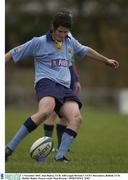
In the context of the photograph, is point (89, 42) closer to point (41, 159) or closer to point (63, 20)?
point (41, 159)

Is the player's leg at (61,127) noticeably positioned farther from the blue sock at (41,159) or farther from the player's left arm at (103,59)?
the player's left arm at (103,59)

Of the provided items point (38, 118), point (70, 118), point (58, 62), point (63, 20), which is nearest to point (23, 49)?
point (58, 62)

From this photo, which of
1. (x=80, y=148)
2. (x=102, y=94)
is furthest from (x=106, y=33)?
(x=80, y=148)

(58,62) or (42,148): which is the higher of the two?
(58,62)

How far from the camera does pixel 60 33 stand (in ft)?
27.5

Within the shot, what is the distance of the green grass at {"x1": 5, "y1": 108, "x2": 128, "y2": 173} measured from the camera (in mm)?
8086

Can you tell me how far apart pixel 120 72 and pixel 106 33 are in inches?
148

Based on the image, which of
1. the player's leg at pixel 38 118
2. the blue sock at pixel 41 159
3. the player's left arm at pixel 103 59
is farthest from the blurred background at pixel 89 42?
the player's leg at pixel 38 118

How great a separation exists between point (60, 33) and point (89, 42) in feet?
72.8

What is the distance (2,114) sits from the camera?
712 cm

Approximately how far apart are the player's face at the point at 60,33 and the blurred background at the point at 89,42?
18172 mm

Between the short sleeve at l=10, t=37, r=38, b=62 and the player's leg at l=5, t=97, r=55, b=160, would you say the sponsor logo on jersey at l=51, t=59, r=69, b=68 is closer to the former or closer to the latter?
the short sleeve at l=10, t=37, r=38, b=62

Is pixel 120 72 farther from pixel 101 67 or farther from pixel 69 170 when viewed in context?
pixel 69 170

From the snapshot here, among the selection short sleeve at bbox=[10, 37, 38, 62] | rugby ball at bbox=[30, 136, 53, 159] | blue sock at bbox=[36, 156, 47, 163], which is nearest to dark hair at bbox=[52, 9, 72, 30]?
short sleeve at bbox=[10, 37, 38, 62]
